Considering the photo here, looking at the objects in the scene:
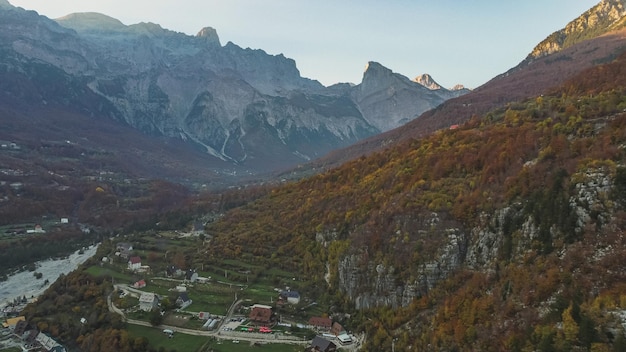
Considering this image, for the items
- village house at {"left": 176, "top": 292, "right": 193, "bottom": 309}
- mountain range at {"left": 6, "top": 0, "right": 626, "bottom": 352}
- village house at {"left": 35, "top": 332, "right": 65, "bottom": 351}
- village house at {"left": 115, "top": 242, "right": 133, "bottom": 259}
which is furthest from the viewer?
village house at {"left": 115, "top": 242, "right": 133, "bottom": 259}

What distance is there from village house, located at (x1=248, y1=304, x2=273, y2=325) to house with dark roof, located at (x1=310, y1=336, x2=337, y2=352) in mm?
7093

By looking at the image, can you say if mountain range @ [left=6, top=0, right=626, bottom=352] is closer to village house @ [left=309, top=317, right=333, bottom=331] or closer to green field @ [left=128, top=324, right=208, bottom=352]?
village house @ [left=309, top=317, right=333, bottom=331]

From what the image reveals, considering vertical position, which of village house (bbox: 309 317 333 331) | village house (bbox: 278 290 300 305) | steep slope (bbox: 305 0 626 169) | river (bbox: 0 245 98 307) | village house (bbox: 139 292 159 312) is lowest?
river (bbox: 0 245 98 307)

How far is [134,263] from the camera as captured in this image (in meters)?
73.7

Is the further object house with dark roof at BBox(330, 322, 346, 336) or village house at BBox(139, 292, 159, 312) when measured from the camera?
village house at BBox(139, 292, 159, 312)

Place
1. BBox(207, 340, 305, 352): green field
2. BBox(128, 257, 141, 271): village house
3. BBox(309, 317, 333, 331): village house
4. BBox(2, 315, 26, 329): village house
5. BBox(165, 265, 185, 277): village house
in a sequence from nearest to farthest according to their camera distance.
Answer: BBox(207, 340, 305, 352): green field, BBox(309, 317, 333, 331): village house, BBox(2, 315, 26, 329): village house, BBox(165, 265, 185, 277): village house, BBox(128, 257, 141, 271): village house

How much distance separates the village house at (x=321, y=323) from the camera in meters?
50.1

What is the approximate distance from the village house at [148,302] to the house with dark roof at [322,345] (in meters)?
22.0

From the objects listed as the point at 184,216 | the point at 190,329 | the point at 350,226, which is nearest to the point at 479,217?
the point at 350,226

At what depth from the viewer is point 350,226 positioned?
2425 inches

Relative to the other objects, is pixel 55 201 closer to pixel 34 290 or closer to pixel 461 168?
pixel 34 290

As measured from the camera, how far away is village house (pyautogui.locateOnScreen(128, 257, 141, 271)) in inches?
2876

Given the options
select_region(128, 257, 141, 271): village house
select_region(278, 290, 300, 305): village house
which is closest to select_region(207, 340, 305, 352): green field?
select_region(278, 290, 300, 305): village house

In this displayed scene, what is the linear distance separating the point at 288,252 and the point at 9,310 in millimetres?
39941
